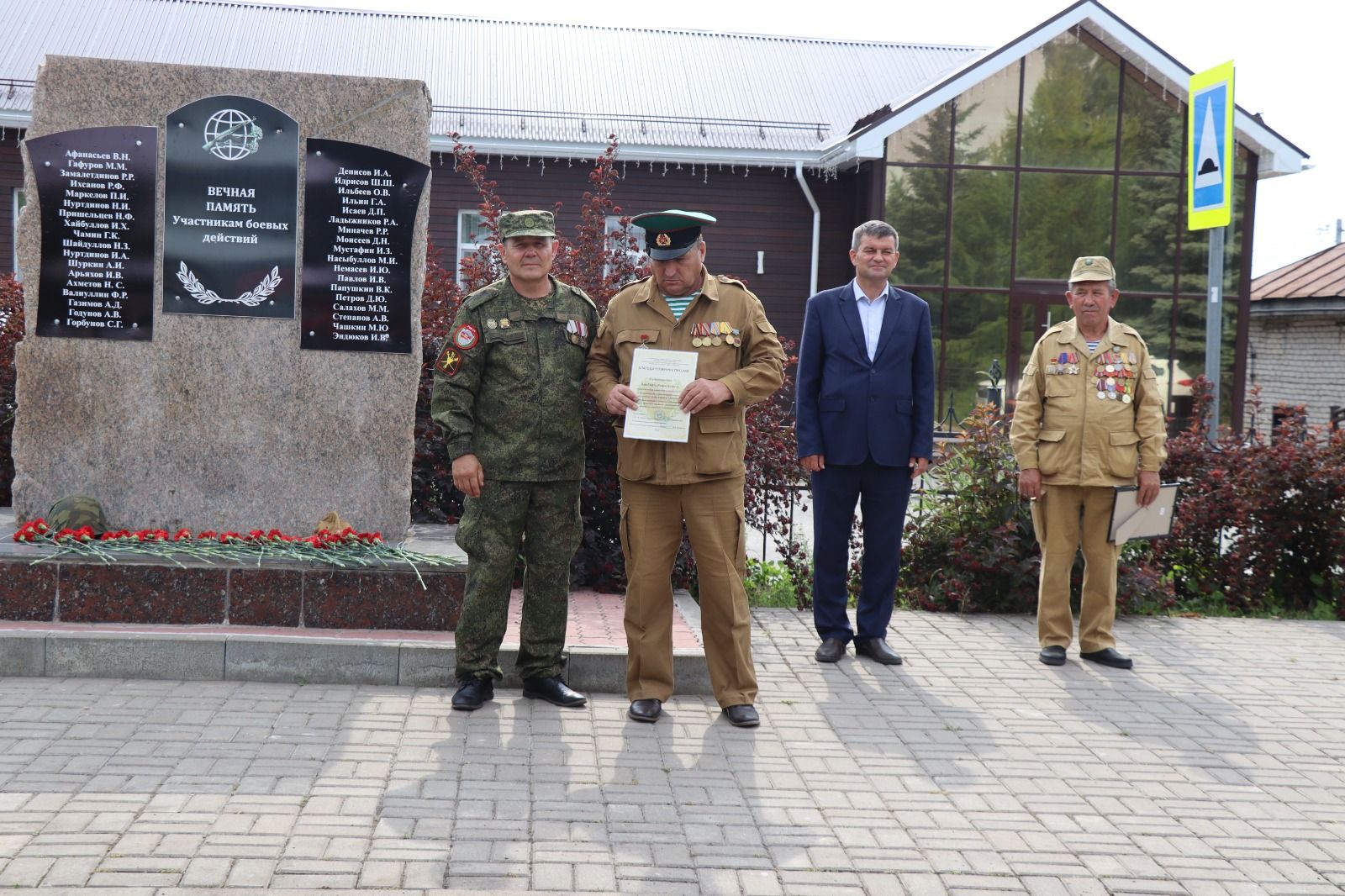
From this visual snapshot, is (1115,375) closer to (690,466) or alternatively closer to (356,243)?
(690,466)

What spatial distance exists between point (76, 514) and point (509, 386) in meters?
2.42

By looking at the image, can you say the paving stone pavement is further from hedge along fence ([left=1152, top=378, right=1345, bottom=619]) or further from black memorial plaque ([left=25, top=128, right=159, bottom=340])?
hedge along fence ([left=1152, top=378, right=1345, bottom=619])

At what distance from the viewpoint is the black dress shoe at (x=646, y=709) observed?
5.07 m

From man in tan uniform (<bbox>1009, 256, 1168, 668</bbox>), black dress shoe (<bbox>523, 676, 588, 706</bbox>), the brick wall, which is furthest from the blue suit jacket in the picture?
the brick wall

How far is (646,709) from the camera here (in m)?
5.08

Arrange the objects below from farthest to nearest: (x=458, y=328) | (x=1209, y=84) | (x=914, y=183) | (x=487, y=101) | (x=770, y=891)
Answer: (x=487, y=101) < (x=914, y=183) < (x=1209, y=84) < (x=458, y=328) < (x=770, y=891)

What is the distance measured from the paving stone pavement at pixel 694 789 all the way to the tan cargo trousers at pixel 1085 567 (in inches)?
15.0

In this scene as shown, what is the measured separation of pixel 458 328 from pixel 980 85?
51.0 feet

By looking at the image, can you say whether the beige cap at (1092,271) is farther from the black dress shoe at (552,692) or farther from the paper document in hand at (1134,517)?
the black dress shoe at (552,692)

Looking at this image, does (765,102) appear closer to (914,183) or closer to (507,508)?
(914,183)

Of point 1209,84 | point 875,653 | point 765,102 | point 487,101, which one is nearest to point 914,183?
point 765,102

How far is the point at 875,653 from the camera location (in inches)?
248

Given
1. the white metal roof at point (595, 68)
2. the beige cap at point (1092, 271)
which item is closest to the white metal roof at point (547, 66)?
the white metal roof at point (595, 68)

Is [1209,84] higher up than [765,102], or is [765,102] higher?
[765,102]
